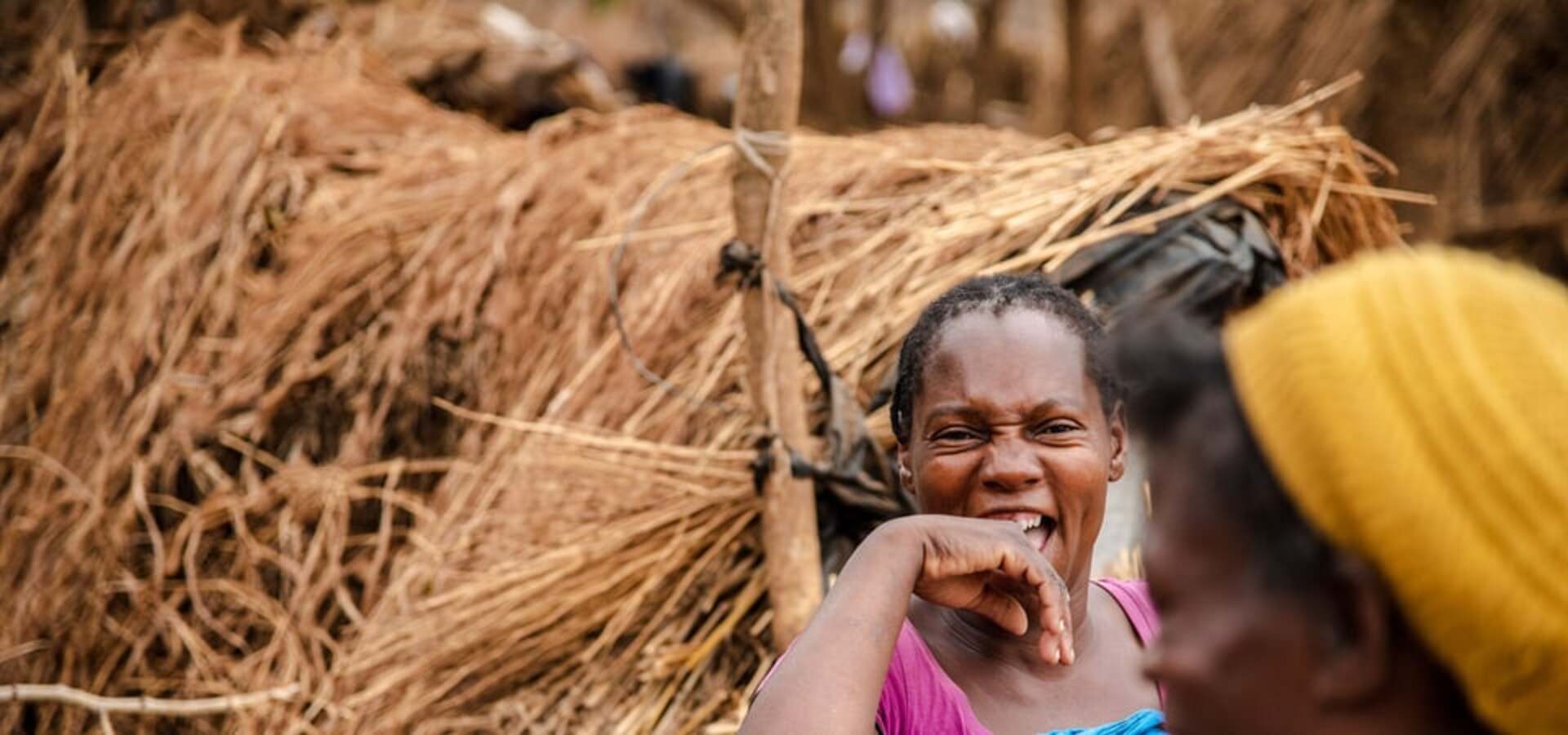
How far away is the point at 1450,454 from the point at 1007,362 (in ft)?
3.79

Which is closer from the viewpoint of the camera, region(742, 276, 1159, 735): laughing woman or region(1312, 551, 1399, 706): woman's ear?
region(1312, 551, 1399, 706): woman's ear

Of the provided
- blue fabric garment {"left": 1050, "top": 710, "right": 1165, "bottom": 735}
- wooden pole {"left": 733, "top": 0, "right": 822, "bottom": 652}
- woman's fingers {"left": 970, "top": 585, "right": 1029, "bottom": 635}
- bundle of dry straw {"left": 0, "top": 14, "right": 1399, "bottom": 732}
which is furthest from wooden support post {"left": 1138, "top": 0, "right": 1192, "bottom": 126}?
blue fabric garment {"left": 1050, "top": 710, "right": 1165, "bottom": 735}

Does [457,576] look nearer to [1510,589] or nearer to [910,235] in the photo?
[910,235]

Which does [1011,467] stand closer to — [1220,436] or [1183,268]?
[1220,436]

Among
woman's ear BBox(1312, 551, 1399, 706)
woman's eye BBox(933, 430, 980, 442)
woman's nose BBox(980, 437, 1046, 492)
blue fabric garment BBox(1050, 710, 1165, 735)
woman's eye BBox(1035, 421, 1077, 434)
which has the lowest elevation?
blue fabric garment BBox(1050, 710, 1165, 735)

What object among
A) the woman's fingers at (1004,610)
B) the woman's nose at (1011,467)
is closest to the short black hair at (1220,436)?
the woman's fingers at (1004,610)

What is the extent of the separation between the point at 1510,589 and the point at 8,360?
4267mm

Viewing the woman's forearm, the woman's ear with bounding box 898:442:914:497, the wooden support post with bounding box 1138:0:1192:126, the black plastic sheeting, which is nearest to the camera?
the woman's forearm

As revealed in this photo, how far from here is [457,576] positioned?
10.4 ft

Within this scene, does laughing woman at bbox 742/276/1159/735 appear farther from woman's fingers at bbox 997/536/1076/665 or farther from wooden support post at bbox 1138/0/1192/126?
wooden support post at bbox 1138/0/1192/126

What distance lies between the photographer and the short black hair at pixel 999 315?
2.10m

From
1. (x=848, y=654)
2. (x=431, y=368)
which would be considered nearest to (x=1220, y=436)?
Result: (x=848, y=654)

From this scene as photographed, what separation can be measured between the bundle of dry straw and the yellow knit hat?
2032 mm

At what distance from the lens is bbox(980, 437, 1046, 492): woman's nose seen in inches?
79.5
